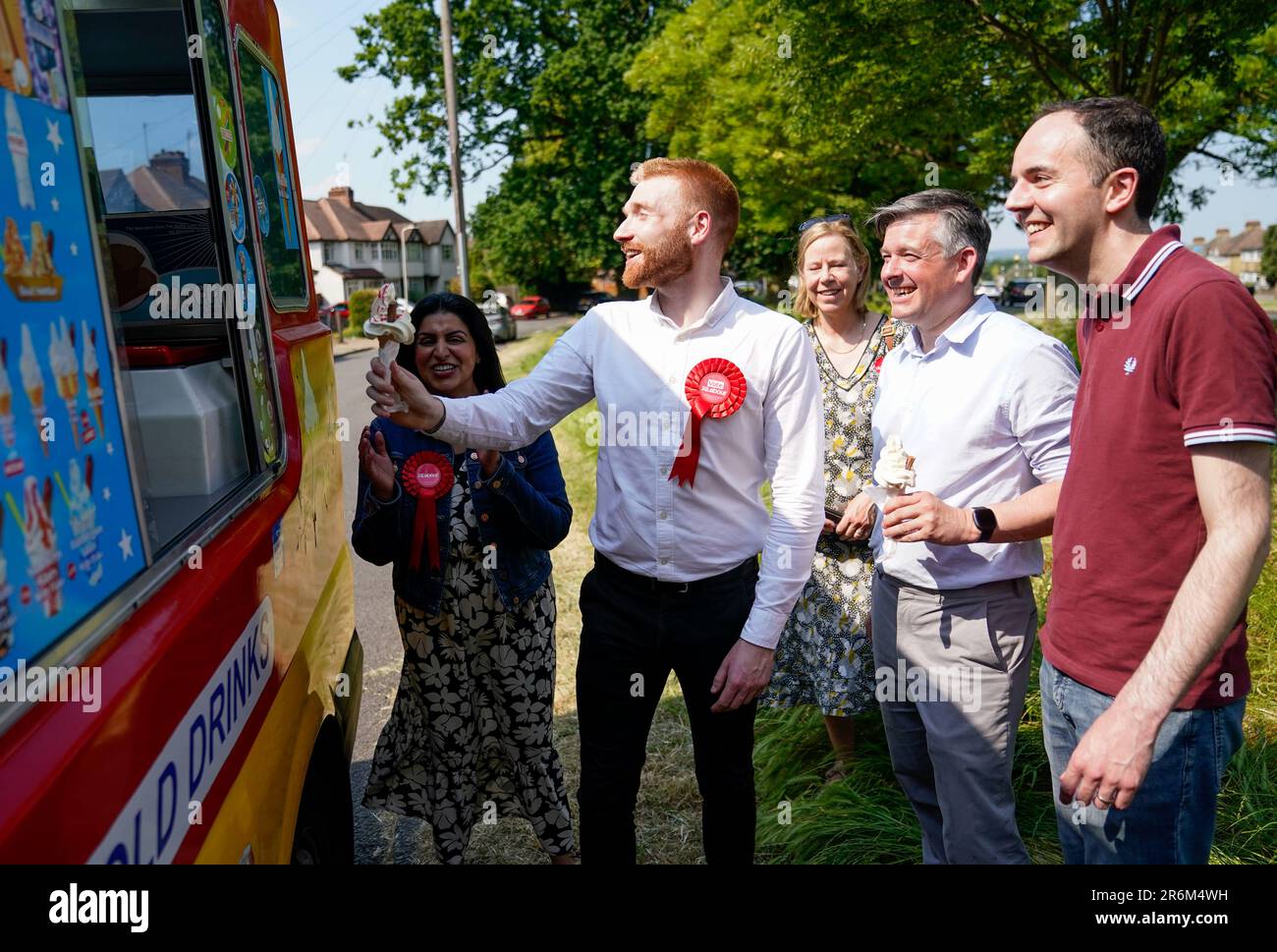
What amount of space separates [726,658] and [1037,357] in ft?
3.67

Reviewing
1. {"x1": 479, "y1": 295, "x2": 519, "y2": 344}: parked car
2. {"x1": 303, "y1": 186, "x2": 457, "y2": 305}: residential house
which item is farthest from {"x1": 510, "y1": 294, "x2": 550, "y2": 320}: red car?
{"x1": 479, "y1": 295, "x2": 519, "y2": 344}: parked car

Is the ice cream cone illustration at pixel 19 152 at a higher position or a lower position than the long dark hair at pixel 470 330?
higher

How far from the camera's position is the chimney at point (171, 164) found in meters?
2.57

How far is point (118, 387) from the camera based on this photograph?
1.46m

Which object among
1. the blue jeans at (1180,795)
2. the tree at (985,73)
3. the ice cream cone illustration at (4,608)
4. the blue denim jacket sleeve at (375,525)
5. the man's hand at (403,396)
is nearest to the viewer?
the ice cream cone illustration at (4,608)

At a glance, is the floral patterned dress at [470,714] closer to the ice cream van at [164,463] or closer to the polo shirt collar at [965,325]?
the ice cream van at [164,463]

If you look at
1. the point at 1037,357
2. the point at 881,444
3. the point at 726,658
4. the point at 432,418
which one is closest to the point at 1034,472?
the point at 1037,357

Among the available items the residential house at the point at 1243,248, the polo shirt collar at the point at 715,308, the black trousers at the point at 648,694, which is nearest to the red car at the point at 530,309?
the polo shirt collar at the point at 715,308

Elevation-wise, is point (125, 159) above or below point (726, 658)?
above

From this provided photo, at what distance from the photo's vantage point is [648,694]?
2871mm

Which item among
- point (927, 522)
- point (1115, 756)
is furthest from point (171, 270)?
point (1115, 756)

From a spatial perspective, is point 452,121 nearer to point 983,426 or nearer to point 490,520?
point 490,520

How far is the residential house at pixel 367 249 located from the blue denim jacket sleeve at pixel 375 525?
69.6 m

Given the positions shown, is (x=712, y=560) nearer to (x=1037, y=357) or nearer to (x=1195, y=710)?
(x=1037, y=357)
